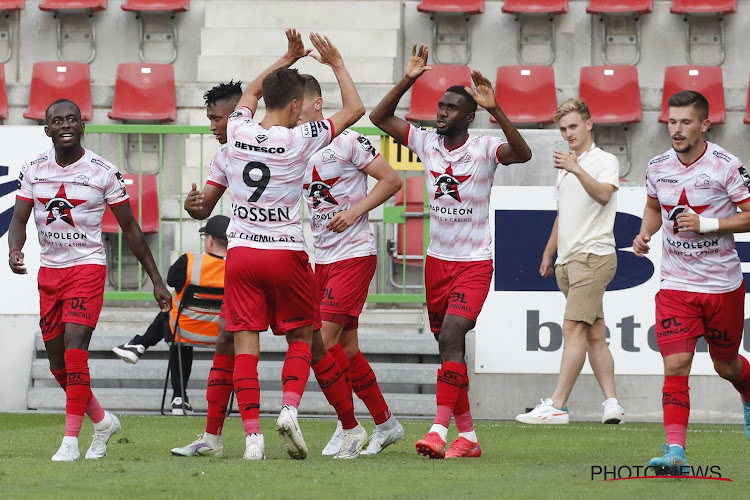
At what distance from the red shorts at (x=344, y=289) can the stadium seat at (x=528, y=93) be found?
24.1ft

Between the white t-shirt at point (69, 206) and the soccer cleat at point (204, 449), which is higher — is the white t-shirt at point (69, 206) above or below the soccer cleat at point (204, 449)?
above

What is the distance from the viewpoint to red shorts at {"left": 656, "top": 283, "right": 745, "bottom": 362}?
6164 millimetres

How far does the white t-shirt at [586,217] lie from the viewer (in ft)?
30.0

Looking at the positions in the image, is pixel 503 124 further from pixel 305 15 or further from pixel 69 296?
pixel 305 15

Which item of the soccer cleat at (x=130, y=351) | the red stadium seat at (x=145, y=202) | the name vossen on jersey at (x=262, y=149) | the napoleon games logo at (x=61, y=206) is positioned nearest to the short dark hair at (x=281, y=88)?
the name vossen on jersey at (x=262, y=149)

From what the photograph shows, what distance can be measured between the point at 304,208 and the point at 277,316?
4.82 metres

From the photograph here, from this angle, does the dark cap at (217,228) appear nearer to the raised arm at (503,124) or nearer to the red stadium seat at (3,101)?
the raised arm at (503,124)

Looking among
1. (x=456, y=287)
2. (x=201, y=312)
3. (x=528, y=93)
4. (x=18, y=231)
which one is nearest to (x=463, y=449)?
Answer: (x=456, y=287)

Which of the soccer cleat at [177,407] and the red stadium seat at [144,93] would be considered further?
the red stadium seat at [144,93]

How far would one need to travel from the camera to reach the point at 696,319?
20.4 feet

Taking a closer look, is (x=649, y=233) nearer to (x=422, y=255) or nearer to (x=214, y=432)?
(x=214, y=432)

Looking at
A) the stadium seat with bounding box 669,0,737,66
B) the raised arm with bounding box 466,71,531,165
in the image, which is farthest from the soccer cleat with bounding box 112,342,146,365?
the stadium seat with bounding box 669,0,737,66

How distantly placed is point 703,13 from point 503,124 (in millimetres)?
9135

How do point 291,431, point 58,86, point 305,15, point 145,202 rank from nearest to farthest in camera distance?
point 291,431 < point 145,202 < point 58,86 < point 305,15
